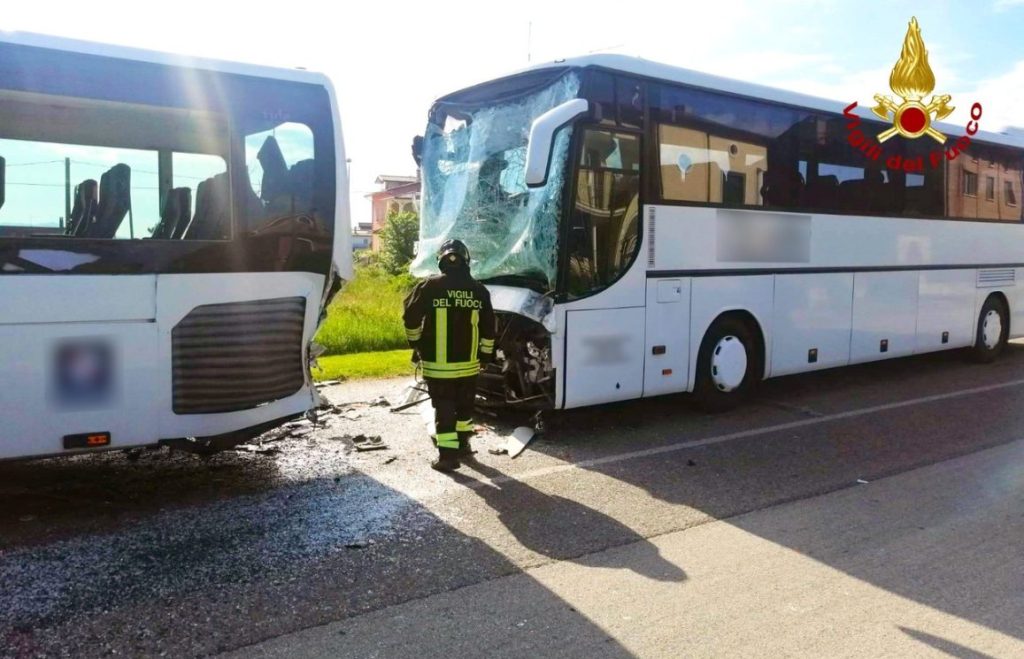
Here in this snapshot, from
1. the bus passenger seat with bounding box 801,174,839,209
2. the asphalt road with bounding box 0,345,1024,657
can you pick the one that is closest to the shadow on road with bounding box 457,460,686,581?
the asphalt road with bounding box 0,345,1024,657

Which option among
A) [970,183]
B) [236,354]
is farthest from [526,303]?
[970,183]

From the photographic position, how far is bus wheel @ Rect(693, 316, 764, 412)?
8844mm

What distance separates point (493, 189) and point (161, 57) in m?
3.27

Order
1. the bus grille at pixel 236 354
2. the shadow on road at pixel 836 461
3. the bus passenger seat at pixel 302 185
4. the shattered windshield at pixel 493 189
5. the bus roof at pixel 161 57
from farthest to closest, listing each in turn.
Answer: the shattered windshield at pixel 493 189 < the bus passenger seat at pixel 302 185 < the bus grille at pixel 236 354 < the bus roof at pixel 161 57 < the shadow on road at pixel 836 461

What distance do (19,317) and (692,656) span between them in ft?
14.7

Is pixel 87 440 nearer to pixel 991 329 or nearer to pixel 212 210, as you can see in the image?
pixel 212 210

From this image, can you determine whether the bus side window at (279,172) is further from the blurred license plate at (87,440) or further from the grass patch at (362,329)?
the grass patch at (362,329)

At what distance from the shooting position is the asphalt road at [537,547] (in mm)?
4070

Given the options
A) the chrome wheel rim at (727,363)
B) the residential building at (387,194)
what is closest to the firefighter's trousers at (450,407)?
the chrome wheel rim at (727,363)

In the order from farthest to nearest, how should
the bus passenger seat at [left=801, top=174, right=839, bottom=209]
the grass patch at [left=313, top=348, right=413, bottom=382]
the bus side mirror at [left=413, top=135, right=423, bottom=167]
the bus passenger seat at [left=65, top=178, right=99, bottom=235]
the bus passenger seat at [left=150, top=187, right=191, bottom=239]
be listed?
the grass patch at [left=313, top=348, right=413, bottom=382], the bus passenger seat at [left=801, top=174, right=839, bottom=209], the bus side mirror at [left=413, top=135, right=423, bottom=167], the bus passenger seat at [left=150, top=187, right=191, bottom=239], the bus passenger seat at [left=65, top=178, right=99, bottom=235]

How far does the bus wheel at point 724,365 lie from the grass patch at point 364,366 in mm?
4232

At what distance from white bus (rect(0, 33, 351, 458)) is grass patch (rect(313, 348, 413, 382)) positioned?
4.27 meters

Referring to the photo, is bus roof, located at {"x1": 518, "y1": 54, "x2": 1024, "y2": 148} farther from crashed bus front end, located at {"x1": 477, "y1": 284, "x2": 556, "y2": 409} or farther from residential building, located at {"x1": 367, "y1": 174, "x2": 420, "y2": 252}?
residential building, located at {"x1": 367, "y1": 174, "x2": 420, "y2": 252}

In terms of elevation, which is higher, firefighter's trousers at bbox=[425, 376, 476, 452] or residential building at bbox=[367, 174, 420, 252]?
residential building at bbox=[367, 174, 420, 252]
